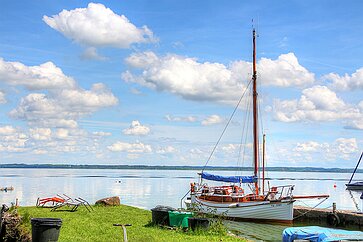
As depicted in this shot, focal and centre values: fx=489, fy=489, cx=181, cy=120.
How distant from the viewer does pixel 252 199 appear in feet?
133

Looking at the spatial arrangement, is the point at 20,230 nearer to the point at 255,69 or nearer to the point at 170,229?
the point at 170,229

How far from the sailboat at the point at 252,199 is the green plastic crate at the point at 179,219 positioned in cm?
1317

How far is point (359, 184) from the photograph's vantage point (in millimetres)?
93438

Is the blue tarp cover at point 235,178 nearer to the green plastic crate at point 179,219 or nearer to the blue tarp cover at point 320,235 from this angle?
the green plastic crate at point 179,219

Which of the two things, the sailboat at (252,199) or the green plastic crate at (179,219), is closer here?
the green plastic crate at (179,219)

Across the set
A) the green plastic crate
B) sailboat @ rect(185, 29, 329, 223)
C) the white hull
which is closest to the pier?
sailboat @ rect(185, 29, 329, 223)

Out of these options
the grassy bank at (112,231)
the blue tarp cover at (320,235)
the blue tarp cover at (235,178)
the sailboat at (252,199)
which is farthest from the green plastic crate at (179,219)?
the blue tarp cover at (235,178)

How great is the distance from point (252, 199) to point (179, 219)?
19.6 meters

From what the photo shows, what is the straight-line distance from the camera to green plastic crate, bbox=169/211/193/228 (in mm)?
21797

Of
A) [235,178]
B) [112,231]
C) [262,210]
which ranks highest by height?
[235,178]

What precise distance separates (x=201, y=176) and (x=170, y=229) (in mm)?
24948

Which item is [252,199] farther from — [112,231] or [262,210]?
[112,231]

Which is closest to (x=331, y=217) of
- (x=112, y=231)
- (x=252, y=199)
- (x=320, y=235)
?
(x=252, y=199)

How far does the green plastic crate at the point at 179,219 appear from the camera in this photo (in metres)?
21.8
